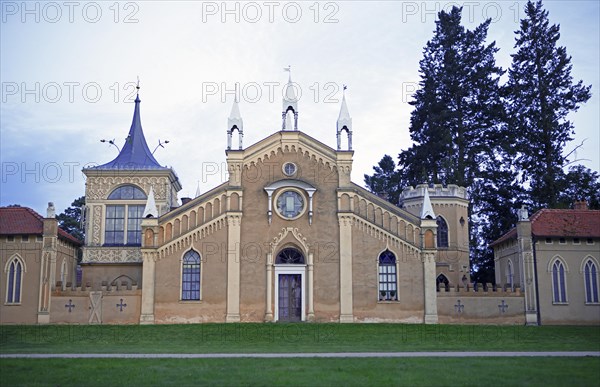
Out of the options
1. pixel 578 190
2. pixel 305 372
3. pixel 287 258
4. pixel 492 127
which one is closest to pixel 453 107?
pixel 492 127

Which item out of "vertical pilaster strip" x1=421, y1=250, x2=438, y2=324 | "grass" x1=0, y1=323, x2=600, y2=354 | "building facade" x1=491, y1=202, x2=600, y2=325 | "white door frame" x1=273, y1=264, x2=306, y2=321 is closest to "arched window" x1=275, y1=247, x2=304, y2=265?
"white door frame" x1=273, y1=264, x2=306, y2=321

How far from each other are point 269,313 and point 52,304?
11861mm

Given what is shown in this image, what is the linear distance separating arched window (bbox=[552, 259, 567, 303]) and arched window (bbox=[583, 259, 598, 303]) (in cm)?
120

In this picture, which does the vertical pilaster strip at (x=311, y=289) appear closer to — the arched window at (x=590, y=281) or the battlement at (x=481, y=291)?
the battlement at (x=481, y=291)

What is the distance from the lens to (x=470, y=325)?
36.6 metres

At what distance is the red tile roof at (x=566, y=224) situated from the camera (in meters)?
39.2

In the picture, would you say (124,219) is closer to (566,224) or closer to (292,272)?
(292,272)

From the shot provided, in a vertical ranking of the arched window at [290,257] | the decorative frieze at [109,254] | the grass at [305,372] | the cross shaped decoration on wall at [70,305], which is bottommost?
the grass at [305,372]

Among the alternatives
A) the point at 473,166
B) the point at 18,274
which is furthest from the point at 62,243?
the point at 473,166

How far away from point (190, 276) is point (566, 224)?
70.5ft

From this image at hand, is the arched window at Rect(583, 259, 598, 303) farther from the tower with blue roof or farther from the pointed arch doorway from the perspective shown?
the tower with blue roof

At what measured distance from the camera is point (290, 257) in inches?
1576

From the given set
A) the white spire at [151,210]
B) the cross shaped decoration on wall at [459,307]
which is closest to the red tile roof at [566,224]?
the cross shaped decoration on wall at [459,307]

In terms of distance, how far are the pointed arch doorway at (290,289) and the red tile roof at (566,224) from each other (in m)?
12.6
